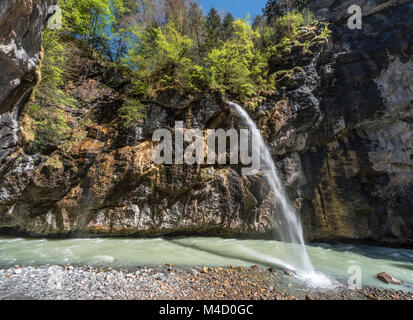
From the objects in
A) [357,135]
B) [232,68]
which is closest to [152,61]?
[232,68]

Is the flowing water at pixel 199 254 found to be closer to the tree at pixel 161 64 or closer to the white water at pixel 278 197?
the white water at pixel 278 197

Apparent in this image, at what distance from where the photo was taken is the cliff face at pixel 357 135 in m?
6.88

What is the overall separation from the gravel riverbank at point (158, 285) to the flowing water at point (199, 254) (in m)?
0.45

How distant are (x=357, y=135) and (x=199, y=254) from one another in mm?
8218

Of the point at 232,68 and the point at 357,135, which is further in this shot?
the point at 232,68

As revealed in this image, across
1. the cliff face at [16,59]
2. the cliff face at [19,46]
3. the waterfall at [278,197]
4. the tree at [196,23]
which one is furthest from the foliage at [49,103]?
the tree at [196,23]

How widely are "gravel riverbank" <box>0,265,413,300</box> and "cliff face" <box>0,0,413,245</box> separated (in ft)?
9.95

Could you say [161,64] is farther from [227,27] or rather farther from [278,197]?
[278,197]

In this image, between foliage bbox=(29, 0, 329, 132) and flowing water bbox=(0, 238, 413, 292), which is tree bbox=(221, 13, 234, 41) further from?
flowing water bbox=(0, 238, 413, 292)

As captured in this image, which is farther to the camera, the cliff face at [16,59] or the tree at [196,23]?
the tree at [196,23]

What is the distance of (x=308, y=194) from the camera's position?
7.60 metres

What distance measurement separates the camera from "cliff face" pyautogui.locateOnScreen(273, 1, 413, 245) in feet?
22.6

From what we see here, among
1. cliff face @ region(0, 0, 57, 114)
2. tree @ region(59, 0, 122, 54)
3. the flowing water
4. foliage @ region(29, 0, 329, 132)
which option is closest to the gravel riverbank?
the flowing water

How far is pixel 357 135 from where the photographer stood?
7348 mm
